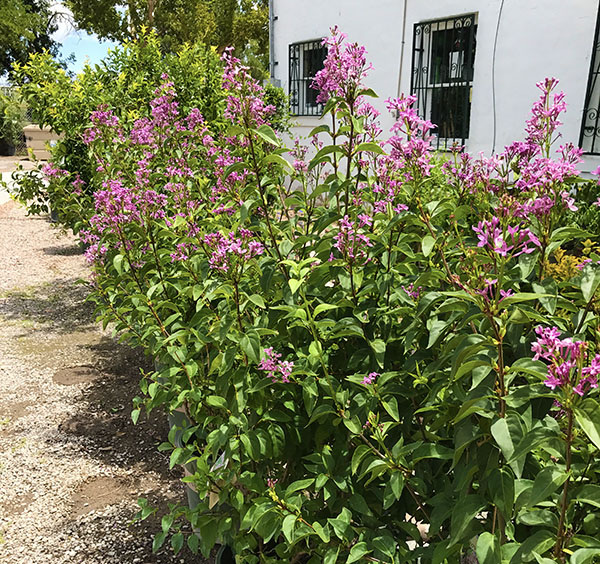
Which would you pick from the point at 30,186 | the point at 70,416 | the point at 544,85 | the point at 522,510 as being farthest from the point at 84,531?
the point at 30,186

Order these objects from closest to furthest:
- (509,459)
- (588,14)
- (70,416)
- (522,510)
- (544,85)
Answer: (509,459) → (522,510) → (544,85) → (70,416) → (588,14)

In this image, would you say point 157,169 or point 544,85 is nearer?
point 544,85

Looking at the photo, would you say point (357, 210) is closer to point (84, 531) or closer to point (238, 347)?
point (238, 347)

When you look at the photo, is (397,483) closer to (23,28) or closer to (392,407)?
(392,407)

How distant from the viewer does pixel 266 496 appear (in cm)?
178

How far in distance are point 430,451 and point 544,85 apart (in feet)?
3.32

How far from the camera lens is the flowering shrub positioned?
1.13m

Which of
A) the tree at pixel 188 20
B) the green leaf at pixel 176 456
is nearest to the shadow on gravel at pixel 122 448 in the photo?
the green leaf at pixel 176 456

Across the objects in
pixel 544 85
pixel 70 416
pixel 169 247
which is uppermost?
pixel 544 85

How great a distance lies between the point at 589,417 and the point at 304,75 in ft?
32.9

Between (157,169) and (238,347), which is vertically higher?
(157,169)

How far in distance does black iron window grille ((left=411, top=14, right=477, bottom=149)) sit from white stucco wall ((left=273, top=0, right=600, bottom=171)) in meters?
0.16

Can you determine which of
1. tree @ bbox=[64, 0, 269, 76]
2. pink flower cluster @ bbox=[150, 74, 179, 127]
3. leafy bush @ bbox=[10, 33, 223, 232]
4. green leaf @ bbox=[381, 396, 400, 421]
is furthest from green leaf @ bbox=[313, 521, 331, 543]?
tree @ bbox=[64, 0, 269, 76]

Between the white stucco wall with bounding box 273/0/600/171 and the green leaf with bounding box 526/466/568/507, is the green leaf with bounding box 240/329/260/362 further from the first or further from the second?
the white stucco wall with bounding box 273/0/600/171
